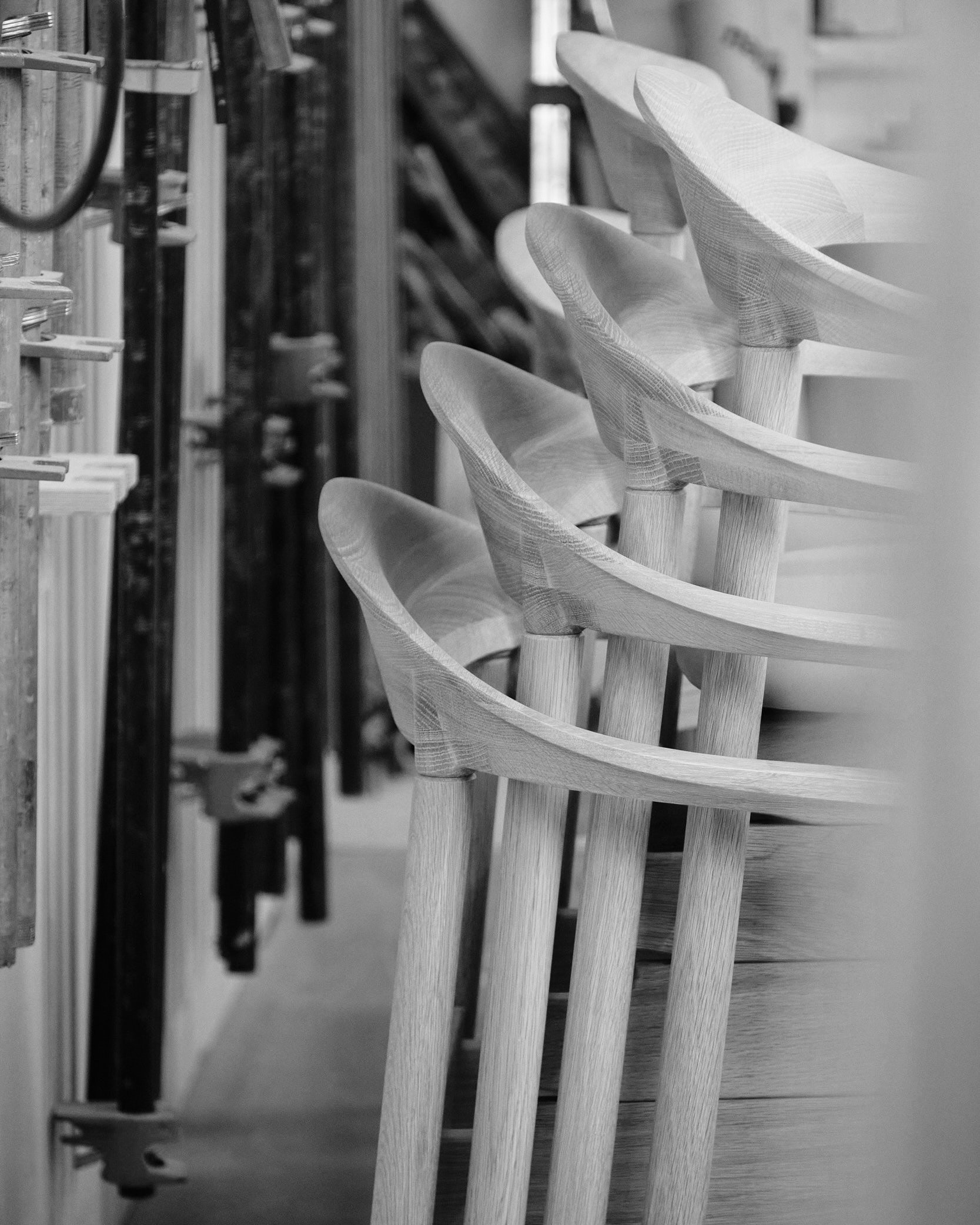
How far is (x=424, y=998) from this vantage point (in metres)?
0.97

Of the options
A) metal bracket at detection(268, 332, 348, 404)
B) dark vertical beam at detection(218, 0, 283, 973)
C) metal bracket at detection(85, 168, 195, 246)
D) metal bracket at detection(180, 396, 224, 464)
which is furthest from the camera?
metal bracket at detection(268, 332, 348, 404)

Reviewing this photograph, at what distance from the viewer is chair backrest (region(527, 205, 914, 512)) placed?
88 centimetres

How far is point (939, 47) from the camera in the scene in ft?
1.38

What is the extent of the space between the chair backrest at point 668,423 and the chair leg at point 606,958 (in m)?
0.04

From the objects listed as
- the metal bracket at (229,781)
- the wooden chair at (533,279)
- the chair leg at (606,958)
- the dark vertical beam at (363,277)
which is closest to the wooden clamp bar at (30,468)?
the chair leg at (606,958)

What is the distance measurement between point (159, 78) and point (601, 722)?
0.64 m

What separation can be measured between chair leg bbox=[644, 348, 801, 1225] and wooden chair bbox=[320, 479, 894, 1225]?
57mm

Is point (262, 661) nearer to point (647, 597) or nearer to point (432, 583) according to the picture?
point (432, 583)

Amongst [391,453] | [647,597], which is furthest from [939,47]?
[391,453]

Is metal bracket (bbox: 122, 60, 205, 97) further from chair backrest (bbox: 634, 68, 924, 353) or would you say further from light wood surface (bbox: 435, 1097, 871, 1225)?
light wood surface (bbox: 435, 1097, 871, 1225)

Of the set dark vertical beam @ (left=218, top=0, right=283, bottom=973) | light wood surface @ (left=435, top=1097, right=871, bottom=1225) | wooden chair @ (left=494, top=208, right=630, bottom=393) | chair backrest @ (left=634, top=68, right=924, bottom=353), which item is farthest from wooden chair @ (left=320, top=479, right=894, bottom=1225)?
dark vertical beam @ (left=218, top=0, right=283, bottom=973)

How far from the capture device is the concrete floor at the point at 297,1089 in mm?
1665

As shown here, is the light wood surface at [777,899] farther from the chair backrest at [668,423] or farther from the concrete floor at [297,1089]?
the concrete floor at [297,1089]

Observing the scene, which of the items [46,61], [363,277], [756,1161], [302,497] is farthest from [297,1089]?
[363,277]
